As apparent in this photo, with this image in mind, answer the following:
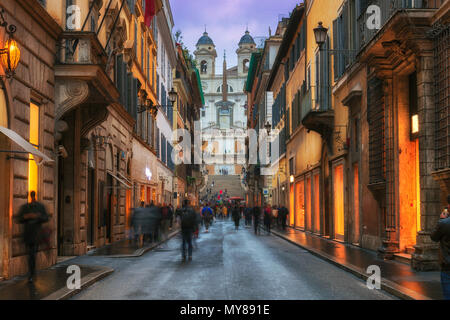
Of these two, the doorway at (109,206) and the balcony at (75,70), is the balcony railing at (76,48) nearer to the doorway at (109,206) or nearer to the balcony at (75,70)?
the balcony at (75,70)

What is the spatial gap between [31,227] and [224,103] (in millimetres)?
149957

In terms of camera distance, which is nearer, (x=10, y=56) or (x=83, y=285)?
(x=83, y=285)

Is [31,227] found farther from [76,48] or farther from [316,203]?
[316,203]

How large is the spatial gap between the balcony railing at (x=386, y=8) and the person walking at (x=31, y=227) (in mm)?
8767

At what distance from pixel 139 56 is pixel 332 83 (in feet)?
34.4

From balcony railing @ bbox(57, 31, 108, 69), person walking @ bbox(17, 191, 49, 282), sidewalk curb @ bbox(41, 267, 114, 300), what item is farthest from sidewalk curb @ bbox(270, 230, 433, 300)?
balcony railing @ bbox(57, 31, 108, 69)

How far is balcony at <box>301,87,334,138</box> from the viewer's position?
27078 mm

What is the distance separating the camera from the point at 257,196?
76938 millimetres

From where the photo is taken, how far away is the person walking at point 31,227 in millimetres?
11758

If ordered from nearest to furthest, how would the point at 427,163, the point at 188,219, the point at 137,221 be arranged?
the point at 427,163
the point at 188,219
the point at 137,221

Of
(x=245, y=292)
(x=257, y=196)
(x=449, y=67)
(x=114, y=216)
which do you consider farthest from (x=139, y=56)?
(x=257, y=196)

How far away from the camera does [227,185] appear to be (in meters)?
127

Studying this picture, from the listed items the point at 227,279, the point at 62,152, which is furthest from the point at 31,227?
the point at 62,152
